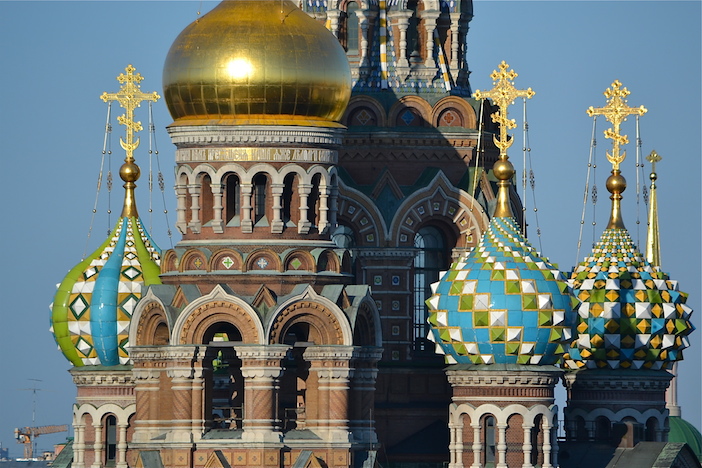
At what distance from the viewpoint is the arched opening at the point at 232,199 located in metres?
70.2

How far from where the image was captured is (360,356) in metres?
70.2

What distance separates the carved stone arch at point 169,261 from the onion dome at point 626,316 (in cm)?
1025

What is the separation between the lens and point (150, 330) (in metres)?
70.6

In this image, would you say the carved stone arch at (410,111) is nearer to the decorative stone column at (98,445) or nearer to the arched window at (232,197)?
the arched window at (232,197)

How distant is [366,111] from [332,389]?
9704mm

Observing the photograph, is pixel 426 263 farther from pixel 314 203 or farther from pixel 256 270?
pixel 256 270

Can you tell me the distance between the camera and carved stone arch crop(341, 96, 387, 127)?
77250 millimetres

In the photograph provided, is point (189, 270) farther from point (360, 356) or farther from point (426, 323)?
point (426, 323)

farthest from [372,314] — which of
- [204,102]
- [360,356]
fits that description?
[204,102]

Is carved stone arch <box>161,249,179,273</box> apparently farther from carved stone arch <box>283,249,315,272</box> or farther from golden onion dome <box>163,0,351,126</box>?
golden onion dome <box>163,0,351,126</box>

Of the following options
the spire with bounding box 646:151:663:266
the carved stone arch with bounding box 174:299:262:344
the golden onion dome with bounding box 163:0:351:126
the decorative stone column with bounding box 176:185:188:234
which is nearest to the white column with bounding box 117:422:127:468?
the carved stone arch with bounding box 174:299:262:344

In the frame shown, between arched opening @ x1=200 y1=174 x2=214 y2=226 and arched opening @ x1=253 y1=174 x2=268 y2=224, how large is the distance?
0.88 meters

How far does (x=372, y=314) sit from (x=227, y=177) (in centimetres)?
396

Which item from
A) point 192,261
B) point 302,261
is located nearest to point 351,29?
point 302,261
